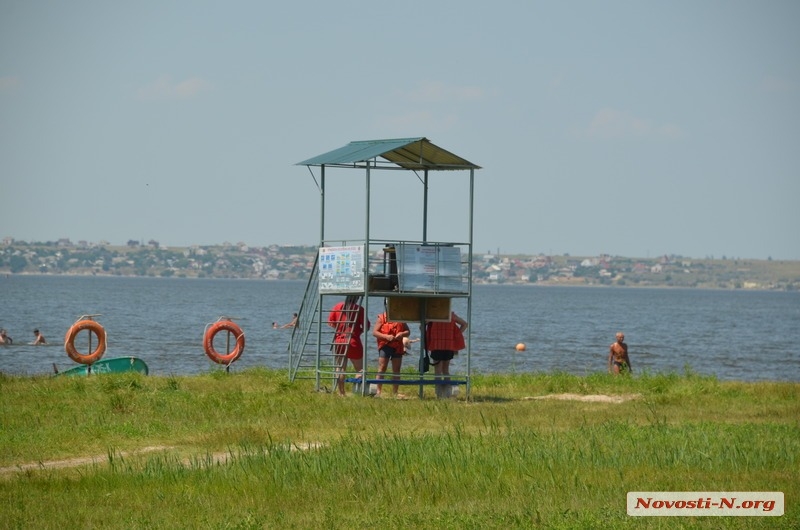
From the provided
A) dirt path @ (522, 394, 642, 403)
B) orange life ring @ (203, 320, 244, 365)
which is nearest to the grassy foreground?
dirt path @ (522, 394, 642, 403)

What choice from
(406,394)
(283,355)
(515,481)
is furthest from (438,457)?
(283,355)

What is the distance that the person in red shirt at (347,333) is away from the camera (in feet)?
79.5

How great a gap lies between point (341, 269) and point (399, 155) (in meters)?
2.61

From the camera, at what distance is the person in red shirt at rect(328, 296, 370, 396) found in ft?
79.5

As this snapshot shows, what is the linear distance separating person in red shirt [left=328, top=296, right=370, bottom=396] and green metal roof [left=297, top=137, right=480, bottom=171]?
8.68ft

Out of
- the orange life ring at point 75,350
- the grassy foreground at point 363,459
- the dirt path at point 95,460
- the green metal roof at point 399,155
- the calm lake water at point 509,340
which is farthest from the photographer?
the calm lake water at point 509,340

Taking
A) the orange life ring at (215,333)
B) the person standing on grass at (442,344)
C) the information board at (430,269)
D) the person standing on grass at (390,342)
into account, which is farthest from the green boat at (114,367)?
the information board at (430,269)

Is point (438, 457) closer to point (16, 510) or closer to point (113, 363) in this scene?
point (16, 510)

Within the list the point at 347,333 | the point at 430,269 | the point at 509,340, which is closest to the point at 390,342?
the point at 347,333

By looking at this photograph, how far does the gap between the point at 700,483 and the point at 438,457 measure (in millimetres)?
2913

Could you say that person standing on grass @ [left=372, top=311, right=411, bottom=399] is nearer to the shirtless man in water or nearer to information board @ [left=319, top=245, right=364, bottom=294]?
information board @ [left=319, top=245, right=364, bottom=294]

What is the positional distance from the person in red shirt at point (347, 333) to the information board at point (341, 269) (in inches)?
22.9

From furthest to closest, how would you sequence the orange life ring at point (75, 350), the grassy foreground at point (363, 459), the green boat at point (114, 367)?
the orange life ring at point (75, 350) < the green boat at point (114, 367) < the grassy foreground at point (363, 459)

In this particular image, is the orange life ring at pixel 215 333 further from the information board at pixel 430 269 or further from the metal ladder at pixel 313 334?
the information board at pixel 430 269
